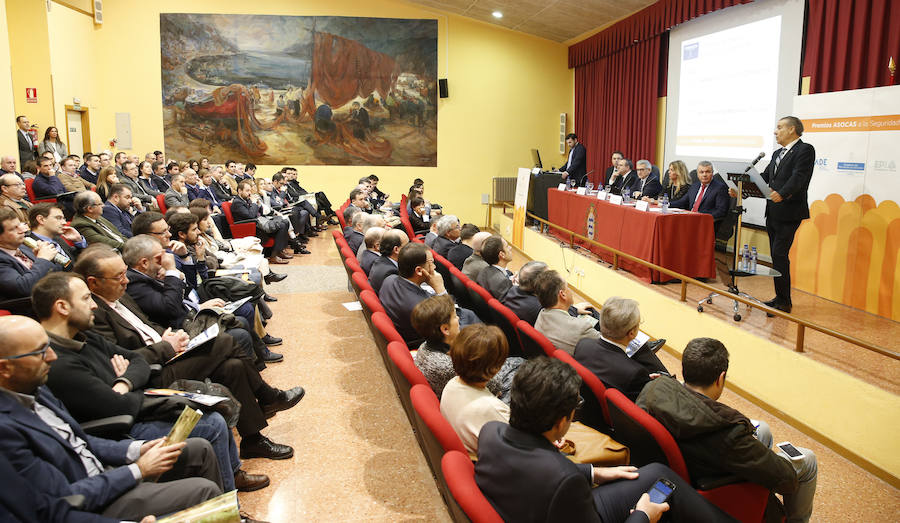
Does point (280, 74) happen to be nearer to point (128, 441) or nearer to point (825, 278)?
point (825, 278)

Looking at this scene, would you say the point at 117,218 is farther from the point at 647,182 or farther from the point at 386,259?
the point at 647,182

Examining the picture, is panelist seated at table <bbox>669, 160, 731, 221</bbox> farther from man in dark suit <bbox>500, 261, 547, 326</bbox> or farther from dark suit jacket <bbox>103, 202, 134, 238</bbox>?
dark suit jacket <bbox>103, 202, 134, 238</bbox>

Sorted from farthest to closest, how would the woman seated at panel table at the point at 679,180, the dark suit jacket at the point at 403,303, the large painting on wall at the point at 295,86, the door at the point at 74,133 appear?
the large painting on wall at the point at 295,86
the door at the point at 74,133
the woman seated at panel table at the point at 679,180
the dark suit jacket at the point at 403,303

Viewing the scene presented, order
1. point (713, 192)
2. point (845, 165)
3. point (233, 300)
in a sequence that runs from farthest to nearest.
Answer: point (713, 192), point (845, 165), point (233, 300)

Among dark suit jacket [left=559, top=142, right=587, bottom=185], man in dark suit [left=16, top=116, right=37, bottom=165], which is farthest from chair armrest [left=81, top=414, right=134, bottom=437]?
dark suit jacket [left=559, top=142, right=587, bottom=185]

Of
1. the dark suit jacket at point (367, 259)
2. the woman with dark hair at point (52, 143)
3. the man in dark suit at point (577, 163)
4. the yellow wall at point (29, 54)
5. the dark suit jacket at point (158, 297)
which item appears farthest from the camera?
the man in dark suit at point (577, 163)

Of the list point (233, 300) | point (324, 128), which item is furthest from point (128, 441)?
point (324, 128)

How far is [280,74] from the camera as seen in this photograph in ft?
39.9

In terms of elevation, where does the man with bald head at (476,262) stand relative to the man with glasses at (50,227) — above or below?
below

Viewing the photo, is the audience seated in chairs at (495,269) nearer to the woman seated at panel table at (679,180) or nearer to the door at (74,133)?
the woman seated at panel table at (679,180)

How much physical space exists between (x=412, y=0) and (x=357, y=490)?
36.6ft

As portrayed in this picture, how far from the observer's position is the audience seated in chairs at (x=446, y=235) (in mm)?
5559

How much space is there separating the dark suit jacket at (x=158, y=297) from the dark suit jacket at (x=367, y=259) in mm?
1619

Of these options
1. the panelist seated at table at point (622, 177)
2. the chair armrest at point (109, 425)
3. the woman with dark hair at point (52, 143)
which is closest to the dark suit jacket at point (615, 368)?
the chair armrest at point (109, 425)
